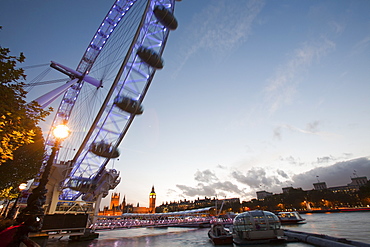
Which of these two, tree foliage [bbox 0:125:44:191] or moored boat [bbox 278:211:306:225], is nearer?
tree foliage [bbox 0:125:44:191]

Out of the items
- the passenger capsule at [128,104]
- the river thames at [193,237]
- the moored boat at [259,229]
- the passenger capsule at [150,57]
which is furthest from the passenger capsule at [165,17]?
the river thames at [193,237]

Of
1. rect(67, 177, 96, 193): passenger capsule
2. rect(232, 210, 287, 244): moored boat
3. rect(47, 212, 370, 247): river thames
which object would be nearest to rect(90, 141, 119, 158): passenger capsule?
rect(67, 177, 96, 193): passenger capsule

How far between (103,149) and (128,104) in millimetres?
7735

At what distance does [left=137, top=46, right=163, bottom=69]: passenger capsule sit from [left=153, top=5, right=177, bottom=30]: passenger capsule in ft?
12.7

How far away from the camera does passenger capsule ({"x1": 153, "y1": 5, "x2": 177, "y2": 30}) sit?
2380 cm

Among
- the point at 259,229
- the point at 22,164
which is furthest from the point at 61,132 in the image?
the point at 259,229

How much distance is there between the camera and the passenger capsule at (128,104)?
2638 centimetres

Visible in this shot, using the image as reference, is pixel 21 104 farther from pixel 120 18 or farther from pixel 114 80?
pixel 120 18

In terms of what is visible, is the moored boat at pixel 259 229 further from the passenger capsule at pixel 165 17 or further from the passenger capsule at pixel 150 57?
the passenger capsule at pixel 165 17

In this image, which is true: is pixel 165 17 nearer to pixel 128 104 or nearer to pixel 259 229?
pixel 128 104

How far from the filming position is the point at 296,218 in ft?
164

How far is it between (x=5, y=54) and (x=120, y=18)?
2370cm

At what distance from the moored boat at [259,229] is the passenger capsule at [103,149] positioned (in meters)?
19.7

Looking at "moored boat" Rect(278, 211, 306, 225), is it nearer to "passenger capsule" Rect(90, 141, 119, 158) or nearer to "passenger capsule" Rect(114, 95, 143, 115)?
"passenger capsule" Rect(90, 141, 119, 158)
